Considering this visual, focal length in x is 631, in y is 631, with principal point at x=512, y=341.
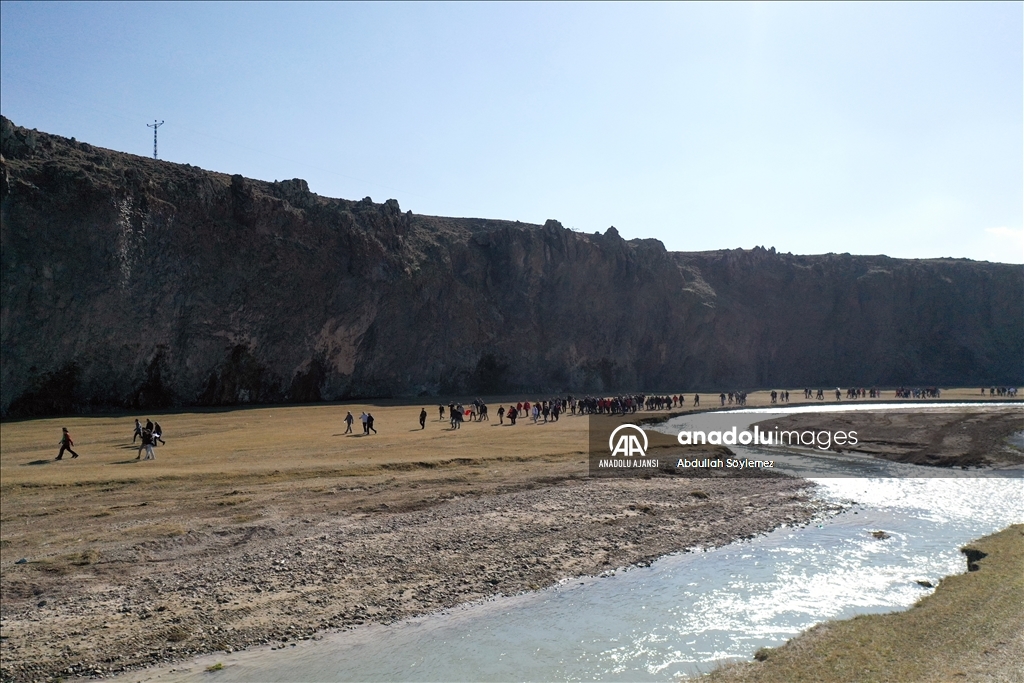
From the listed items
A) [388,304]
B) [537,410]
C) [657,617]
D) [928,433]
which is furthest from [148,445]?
[388,304]

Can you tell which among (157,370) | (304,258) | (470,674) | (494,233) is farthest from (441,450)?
(494,233)

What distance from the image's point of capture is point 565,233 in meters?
86.1

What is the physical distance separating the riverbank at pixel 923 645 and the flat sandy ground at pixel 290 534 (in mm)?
6280

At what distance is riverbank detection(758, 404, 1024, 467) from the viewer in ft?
101

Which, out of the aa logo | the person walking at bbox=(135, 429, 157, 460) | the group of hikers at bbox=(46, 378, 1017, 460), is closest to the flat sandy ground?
the person walking at bbox=(135, 429, 157, 460)

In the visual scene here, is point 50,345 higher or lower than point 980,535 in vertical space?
higher

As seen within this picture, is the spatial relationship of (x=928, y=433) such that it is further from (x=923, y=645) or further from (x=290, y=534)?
(x=290, y=534)

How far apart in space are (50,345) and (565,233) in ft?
195

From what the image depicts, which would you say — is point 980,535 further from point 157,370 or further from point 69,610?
point 157,370

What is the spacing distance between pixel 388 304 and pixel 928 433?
49.4 meters

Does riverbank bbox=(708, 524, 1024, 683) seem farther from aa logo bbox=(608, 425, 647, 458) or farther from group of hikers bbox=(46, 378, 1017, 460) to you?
group of hikers bbox=(46, 378, 1017, 460)

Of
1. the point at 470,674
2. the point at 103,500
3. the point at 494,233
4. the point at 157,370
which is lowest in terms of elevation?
the point at 470,674

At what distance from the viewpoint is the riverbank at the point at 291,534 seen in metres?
12.4

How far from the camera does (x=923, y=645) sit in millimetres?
9539
